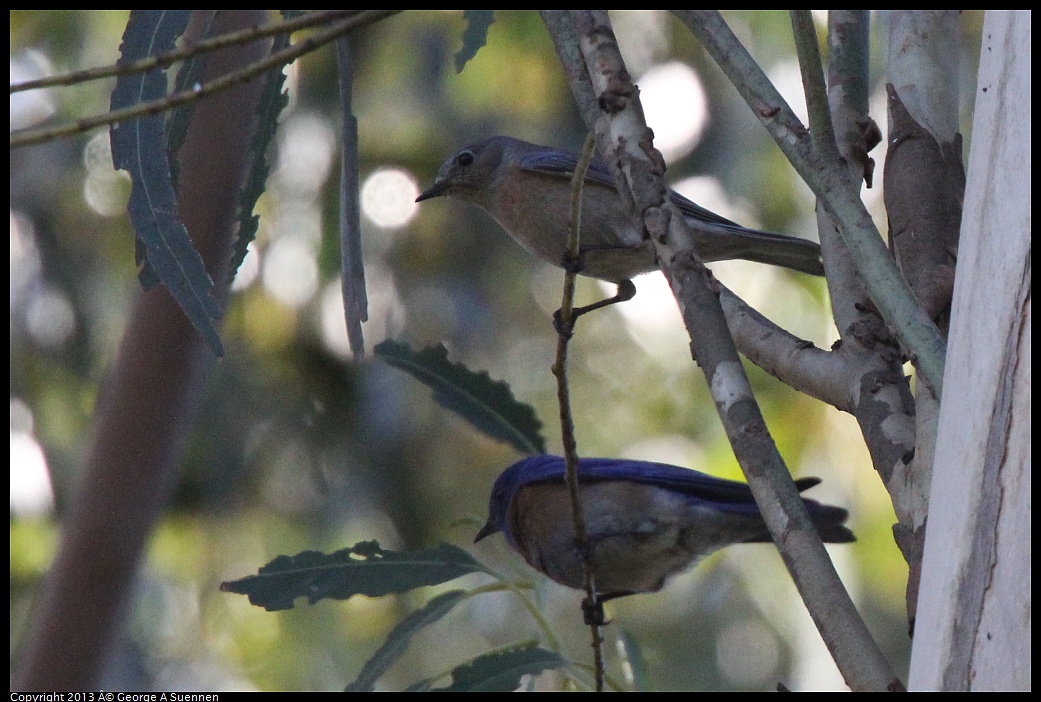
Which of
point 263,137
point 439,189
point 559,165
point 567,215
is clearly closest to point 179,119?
point 263,137

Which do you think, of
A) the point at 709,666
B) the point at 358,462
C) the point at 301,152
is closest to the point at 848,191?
the point at 358,462

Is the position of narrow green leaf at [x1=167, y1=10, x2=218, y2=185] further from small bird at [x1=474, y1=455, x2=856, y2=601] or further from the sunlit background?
the sunlit background

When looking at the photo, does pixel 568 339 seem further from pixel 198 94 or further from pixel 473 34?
pixel 198 94

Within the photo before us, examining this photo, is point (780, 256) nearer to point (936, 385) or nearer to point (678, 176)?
point (936, 385)

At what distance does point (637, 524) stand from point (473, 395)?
3.40 ft

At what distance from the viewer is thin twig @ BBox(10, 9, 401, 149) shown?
4.90 feet

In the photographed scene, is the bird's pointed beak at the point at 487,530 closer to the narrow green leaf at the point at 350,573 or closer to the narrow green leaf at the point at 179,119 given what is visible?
the narrow green leaf at the point at 350,573

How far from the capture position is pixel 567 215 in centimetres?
403

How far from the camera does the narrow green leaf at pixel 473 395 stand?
9.82 feet

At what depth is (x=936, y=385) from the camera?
151cm

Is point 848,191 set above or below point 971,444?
above

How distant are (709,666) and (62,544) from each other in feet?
23.5

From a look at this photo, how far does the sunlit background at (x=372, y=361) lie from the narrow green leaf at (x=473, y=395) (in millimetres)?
4057

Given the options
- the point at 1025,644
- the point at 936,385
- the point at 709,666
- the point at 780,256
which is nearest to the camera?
the point at 1025,644
